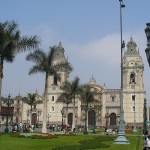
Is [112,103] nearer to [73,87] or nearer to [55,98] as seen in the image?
[55,98]

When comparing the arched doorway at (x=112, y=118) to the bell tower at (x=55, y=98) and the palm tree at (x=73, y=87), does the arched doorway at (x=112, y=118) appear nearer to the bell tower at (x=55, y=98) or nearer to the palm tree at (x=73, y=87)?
the bell tower at (x=55, y=98)

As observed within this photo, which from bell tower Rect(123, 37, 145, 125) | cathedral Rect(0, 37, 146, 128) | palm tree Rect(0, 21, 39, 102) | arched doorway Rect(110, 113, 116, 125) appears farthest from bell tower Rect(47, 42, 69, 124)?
palm tree Rect(0, 21, 39, 102)

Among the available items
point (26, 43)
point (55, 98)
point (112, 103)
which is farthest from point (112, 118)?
point (26, 43)

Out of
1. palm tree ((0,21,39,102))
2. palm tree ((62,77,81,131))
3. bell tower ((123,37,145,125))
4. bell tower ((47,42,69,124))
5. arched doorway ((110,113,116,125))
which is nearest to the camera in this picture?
palm tree ((0,21,39,102))

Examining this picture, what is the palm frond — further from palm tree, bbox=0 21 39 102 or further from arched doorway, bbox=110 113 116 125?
arched doorway, bbox=110 113 116 125

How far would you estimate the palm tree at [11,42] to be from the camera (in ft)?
104

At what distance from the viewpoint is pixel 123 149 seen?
23.1 meters

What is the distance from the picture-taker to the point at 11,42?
31656mm

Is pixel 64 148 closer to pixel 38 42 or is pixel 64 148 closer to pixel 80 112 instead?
pixel 38 42

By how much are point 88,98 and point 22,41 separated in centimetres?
3416

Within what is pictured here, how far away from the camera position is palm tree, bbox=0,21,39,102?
31688 millimetres

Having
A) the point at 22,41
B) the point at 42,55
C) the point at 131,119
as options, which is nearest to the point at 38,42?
the point at 22,41

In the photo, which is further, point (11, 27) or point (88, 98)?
point (88, 98)

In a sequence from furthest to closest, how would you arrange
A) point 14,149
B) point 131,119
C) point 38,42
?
point 131,119, point 38,42, point 14,149
